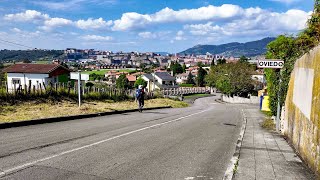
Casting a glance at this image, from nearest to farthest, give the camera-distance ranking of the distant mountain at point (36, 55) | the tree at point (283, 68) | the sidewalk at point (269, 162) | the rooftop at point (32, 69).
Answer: the sidewalk at point (269, 162), the tree at point (283, 68), the rooftop at point (32, 69), the distant mountain at point (36, 55)

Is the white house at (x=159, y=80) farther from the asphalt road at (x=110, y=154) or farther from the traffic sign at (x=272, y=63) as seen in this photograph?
the asphalt road at (x=110, y=154)

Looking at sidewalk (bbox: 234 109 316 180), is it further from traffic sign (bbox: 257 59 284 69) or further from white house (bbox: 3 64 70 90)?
white house (bbox: 3 64 70 90)

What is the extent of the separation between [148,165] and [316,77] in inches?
147

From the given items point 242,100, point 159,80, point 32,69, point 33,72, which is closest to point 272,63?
point 33,72

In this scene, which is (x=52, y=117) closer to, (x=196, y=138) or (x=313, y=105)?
(x=196, y=138)

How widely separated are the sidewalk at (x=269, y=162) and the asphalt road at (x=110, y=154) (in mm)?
409

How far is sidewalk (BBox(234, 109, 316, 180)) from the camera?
551 centimetres

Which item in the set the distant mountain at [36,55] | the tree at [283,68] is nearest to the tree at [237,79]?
the tree at [283,68]

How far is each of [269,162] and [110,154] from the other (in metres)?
3.57

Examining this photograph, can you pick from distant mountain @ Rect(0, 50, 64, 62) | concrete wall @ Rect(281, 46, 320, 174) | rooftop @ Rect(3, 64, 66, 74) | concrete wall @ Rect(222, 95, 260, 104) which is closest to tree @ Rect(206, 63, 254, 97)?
concrete wall @ Rect(222, 95, 260, 104)

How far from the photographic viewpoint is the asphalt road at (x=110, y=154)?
530 centimetres

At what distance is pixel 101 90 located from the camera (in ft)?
87.0

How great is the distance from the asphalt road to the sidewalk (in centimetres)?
41

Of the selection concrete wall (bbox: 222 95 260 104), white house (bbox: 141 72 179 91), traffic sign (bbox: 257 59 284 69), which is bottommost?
concrete wall (bbox: 222 95 260 104)
